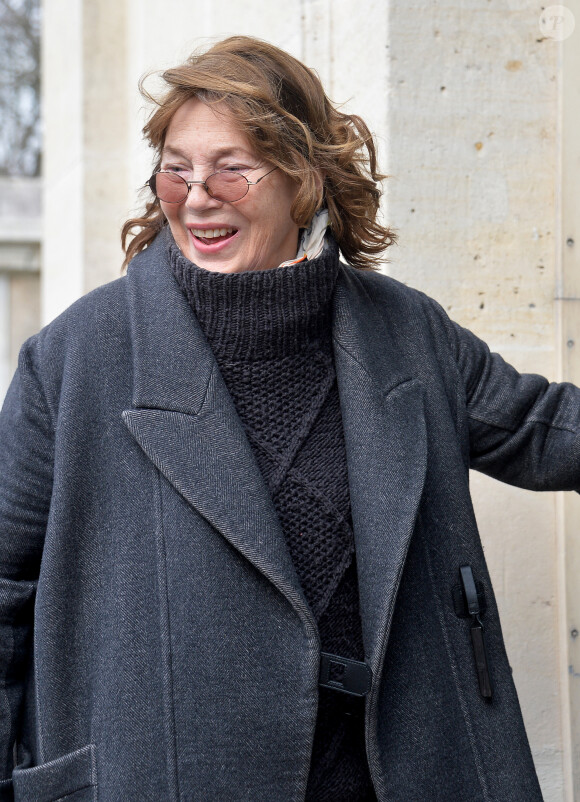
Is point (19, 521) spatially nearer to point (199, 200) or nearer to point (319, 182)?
point (199, 200)

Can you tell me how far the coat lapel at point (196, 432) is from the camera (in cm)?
173

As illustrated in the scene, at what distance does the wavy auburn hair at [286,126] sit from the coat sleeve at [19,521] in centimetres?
52

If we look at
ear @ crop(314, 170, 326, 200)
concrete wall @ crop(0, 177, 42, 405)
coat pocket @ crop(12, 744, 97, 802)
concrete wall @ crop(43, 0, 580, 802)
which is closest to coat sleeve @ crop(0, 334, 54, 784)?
coat pocket @ crop(12, 744, 97, 802)

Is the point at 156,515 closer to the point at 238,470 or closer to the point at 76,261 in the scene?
the point at 238,470

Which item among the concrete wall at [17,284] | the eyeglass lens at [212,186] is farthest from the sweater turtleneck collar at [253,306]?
the concrete wall at [17,284]

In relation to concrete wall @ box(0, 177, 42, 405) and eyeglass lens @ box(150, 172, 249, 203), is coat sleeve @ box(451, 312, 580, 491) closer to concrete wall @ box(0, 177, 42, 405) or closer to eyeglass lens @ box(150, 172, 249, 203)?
eyeglass lens @ box(150, 172, 249, 203)

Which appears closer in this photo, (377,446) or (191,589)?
(191,589)

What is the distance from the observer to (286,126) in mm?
1995

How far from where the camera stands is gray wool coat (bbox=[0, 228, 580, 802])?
5.66 feet

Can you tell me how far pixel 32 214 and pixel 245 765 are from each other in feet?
26.0

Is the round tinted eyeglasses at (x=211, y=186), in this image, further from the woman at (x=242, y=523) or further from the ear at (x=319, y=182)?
the ear at (x=319, y=182)

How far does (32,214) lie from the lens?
8984mm

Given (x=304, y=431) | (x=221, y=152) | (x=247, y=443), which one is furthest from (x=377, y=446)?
(x=221, y=152)

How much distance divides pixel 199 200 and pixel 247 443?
46cm
